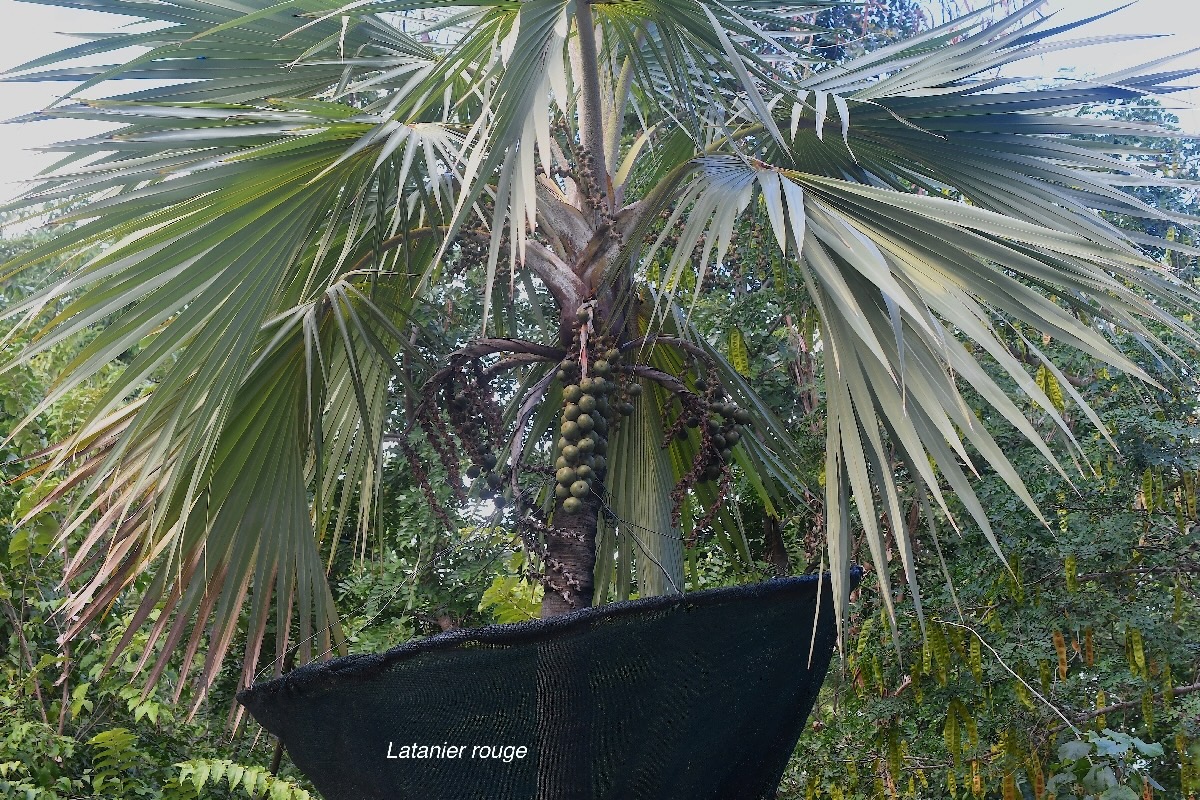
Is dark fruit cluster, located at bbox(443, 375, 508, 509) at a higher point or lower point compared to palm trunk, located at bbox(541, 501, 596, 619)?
higher

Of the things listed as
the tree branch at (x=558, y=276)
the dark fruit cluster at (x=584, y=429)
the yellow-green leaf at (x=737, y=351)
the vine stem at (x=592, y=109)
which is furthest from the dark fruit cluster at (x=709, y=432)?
the yellow-green leaf at (x=737, y=351)

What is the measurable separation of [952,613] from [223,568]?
9.94 feet

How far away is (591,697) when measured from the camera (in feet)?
6.25

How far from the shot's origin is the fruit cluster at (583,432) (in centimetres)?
246

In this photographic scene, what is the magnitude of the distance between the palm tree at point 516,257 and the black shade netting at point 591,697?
0.26 meters

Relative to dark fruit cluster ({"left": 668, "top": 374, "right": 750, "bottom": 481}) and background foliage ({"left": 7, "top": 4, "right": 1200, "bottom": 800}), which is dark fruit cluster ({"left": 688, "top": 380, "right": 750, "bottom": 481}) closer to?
dark fruit cluster ({"left": 668, "top": 374, "right": 750, "bottom": 481})

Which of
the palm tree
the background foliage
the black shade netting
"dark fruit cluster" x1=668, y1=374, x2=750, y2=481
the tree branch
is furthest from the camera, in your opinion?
the background foliage

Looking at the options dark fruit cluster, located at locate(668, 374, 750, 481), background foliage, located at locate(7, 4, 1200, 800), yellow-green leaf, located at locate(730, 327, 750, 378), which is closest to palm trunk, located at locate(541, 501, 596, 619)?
dark fruit cluster, located at locate(668, 374, 750, 481)

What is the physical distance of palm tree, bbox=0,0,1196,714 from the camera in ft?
6.85

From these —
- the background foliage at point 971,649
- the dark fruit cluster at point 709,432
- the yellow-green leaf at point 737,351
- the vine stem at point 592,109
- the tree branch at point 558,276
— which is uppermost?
the vine stem at point 592,109

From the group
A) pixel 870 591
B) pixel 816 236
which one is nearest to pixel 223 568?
pixel 816 236

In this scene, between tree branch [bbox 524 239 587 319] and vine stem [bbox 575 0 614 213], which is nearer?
vine stem [bbox 575 0 614 213]

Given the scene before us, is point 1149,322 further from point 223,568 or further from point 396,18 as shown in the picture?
point 223,568

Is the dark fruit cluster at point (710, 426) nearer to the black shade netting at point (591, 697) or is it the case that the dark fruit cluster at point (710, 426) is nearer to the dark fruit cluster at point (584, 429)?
the dark fruit cluster at point (584, 429)
